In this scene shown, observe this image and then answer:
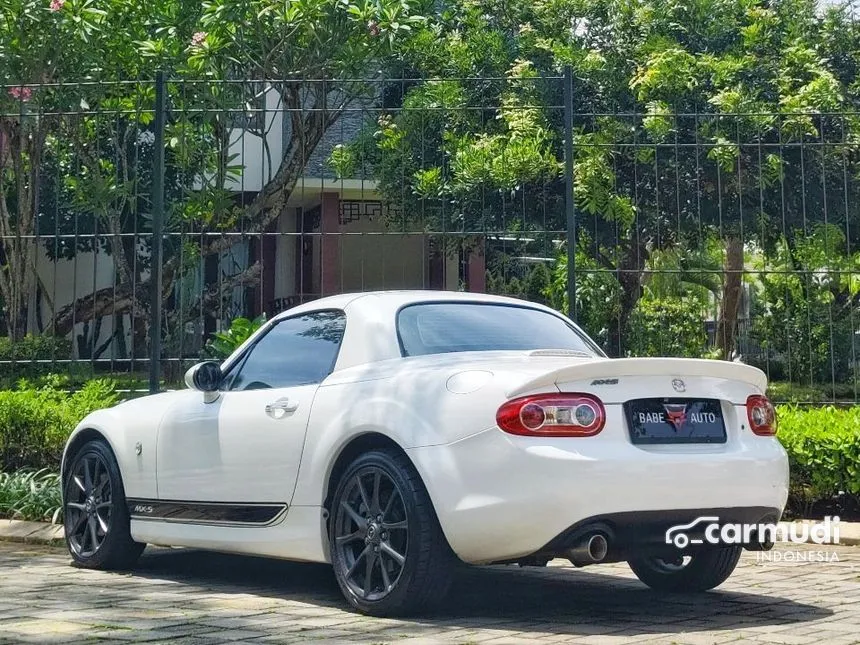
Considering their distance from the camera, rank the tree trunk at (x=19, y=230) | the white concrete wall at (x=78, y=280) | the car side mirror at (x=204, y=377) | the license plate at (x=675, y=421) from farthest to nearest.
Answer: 1. the white concrete wall at (x=78, y=280)
2. the tree trunk at (x=19, y=230)
3. the car side mirror at (x=204, y=377)
4. the license plate at (x=675, y=421)

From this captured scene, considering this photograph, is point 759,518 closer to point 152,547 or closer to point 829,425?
point 829,425

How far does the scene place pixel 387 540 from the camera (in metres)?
5.64

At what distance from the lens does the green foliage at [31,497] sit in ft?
30.7

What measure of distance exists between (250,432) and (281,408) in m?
0.24

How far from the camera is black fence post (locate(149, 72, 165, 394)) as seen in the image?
10422 mm

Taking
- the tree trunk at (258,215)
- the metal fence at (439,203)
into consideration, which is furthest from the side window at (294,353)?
the tree trunk at (258,215)

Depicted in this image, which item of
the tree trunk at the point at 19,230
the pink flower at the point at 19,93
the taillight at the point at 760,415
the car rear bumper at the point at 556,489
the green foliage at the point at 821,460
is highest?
the pink flower at the point at 19,93

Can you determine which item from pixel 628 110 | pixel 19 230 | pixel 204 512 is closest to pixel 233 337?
pixel 19 230

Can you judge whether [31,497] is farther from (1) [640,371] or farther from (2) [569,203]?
(1) [640,371]

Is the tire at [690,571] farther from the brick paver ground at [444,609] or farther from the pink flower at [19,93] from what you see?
the pink flower at [19,93]

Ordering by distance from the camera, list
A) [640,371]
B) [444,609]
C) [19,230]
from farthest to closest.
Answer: [19,230] < [444,609] < [640,371]

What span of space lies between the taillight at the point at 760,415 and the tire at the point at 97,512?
3511 mm

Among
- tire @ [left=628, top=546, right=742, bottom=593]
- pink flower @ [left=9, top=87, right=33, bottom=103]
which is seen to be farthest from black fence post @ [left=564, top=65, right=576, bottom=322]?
pink flower @ [left=9, top=87, right=33, bottom=103]

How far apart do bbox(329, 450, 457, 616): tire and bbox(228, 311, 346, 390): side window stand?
29.9 inches
